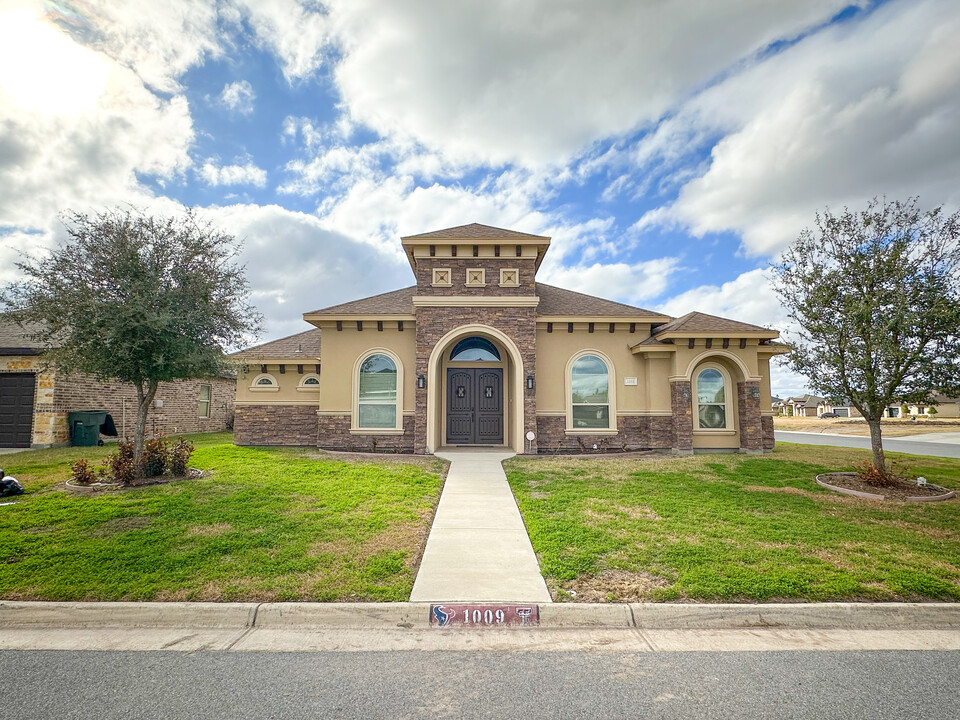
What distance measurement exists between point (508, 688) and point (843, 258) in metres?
10.1

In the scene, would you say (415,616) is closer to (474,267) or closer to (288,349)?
(474,267)

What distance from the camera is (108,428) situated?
15.6m

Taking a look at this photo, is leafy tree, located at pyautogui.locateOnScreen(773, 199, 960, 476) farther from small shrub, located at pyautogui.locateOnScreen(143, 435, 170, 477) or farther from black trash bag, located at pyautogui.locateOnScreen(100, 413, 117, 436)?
black trash bag, located at pyautogui.locateOnScreen(100, 413, 117, 436)

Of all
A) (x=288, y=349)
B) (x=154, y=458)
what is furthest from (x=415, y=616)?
(x=288, y=349)

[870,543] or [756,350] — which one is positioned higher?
[756,350]

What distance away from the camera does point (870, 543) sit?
18.8 ft

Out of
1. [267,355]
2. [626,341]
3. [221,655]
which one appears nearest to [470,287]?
[626,341]

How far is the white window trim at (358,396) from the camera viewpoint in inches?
535

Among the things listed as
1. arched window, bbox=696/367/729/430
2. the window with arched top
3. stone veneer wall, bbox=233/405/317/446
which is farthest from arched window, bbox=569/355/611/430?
stone veneer wall, bbox=233/405/317/446

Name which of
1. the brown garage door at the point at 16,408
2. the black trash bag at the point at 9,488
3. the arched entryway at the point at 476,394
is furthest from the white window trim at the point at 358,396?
the brown garage door at the point at 16,408

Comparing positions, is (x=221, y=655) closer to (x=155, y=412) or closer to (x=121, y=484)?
(x=121, y=484)

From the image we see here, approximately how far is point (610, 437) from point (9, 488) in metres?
12.8

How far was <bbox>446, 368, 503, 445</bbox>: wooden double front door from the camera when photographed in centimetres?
1441

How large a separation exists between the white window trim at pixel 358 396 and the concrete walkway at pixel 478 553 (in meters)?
4.93
